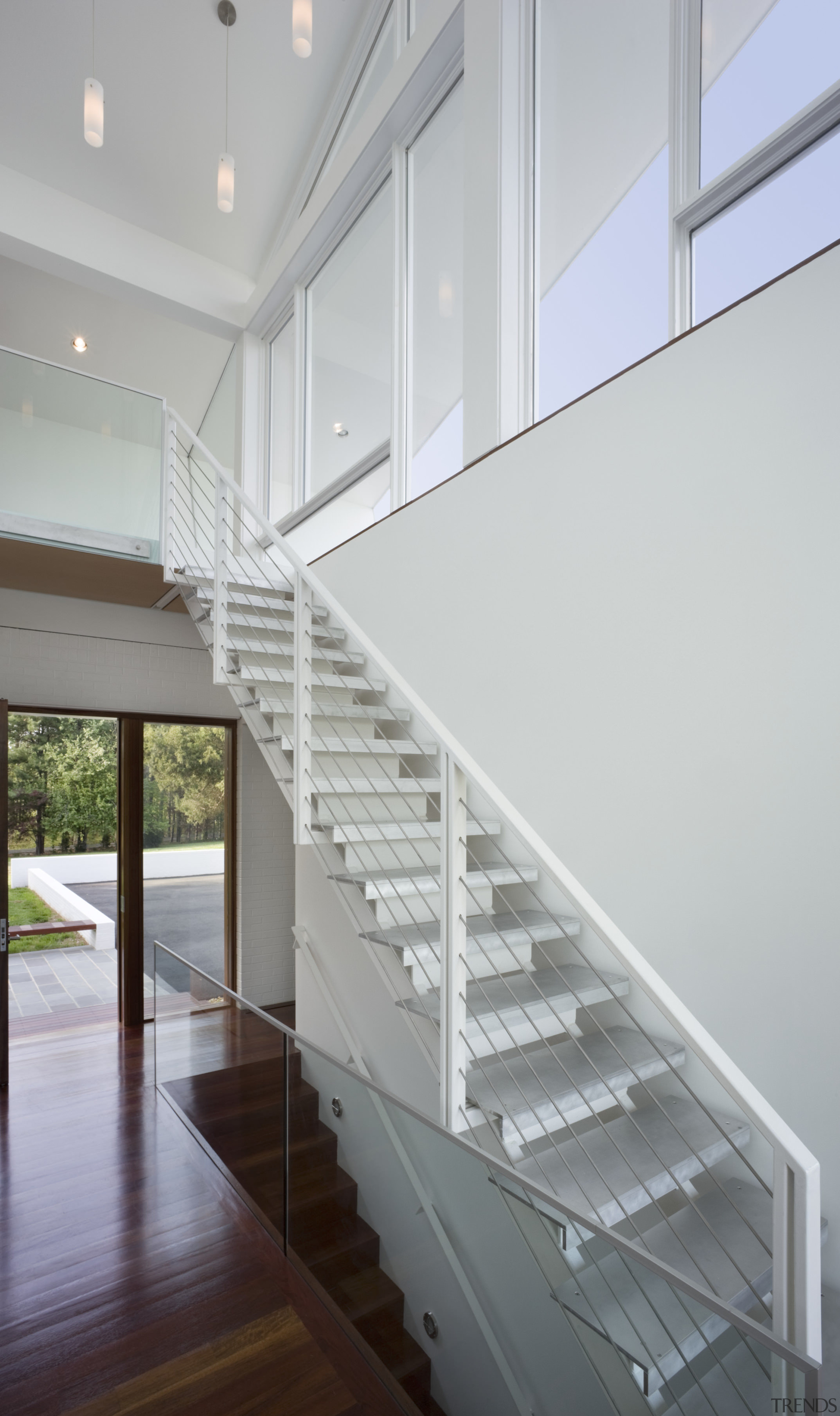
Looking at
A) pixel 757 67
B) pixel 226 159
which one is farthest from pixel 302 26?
pixel 757 67

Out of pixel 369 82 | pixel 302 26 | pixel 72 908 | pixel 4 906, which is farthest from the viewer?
pixel 72 908

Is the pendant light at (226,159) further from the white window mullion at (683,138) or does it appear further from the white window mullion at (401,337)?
the white window mullion at (683,138)

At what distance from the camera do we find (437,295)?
4.00 meters

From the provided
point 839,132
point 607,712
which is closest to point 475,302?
point 839,132

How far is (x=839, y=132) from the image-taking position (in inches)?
87.7

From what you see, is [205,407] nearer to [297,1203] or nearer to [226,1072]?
[226,1072]

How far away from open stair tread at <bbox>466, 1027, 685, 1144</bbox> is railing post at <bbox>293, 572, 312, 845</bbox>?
1076mm

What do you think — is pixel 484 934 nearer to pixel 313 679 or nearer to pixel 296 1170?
pixel 296 1170

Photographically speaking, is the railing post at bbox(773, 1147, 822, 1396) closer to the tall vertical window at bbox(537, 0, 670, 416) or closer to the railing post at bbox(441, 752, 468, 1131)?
the railing post at bbox(441, 752, 468, 1131)

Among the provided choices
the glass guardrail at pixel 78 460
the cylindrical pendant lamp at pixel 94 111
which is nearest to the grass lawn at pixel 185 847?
the glass guardrail at pixel 78 460

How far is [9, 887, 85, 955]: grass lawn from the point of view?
5250mm

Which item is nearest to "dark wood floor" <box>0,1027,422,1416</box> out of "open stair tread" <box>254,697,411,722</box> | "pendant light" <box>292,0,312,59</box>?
"open stair tread" <box>254,697,411,722</box>

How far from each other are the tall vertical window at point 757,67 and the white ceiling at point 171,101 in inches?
127

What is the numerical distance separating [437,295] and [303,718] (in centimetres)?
256
